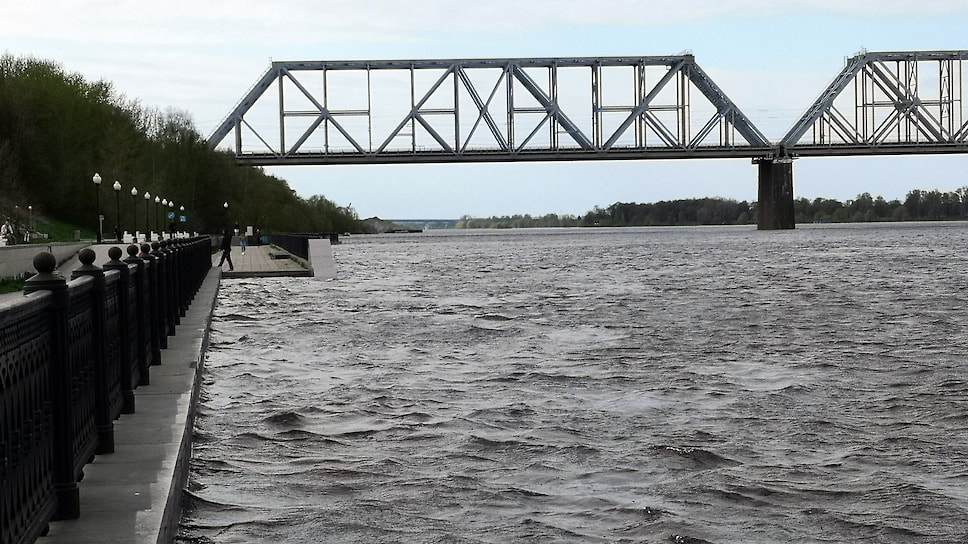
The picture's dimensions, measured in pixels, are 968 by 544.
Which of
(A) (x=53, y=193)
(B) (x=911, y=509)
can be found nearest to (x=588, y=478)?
(B) (x=911, y=509)

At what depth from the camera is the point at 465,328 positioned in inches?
945

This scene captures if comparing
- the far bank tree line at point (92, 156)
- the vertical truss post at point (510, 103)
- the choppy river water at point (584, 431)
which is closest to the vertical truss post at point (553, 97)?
the vertical truss post at point (510, 103)

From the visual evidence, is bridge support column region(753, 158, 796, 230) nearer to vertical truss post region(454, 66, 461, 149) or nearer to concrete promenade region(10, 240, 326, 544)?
vertical truss post region(454, 66, 461, 149)

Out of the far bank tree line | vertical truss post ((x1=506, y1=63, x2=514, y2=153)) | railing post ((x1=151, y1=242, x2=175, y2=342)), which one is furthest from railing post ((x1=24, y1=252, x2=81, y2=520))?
vertical truss post ((x1=506, y1=63, x2=514, y2=153))

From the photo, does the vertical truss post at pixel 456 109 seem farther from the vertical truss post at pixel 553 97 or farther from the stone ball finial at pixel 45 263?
the stone ball finial at pixel 45 263

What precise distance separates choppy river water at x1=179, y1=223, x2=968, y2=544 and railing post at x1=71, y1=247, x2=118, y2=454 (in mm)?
→ 739

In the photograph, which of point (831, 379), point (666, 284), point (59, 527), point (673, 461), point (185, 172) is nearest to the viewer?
point (59, 527)

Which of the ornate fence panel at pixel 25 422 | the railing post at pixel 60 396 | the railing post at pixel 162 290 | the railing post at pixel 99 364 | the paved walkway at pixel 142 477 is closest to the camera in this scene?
the ornate fence panel at pixel 25 422

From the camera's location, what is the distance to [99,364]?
8.77m

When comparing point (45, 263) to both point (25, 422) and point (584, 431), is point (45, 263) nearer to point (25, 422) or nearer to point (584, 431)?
point (25, 422)

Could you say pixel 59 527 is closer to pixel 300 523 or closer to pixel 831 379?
pixel 300 523

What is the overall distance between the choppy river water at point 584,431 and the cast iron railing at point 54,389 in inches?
37.8

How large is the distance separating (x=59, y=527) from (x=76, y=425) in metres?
1.06

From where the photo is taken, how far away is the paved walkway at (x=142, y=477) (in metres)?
6.72
